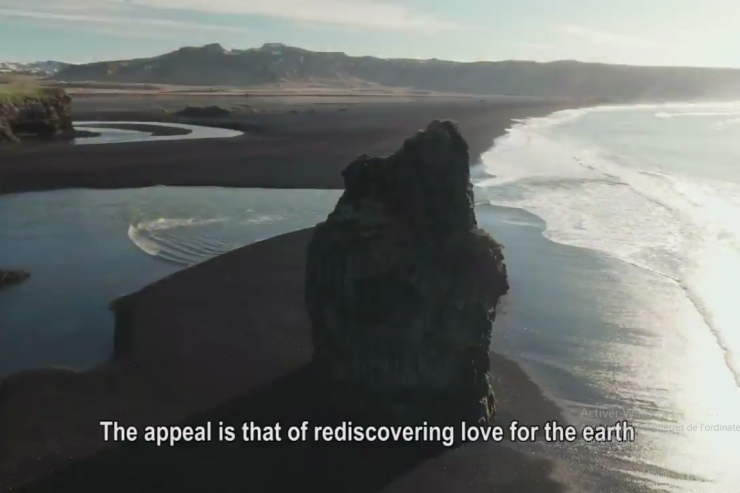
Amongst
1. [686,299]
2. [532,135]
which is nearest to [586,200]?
[686,299]

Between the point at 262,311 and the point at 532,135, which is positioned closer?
the point at 262,311

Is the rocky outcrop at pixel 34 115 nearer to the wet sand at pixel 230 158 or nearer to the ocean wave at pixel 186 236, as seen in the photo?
the wet sand at pixel 230 158

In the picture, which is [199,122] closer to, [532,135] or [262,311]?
[532,135]

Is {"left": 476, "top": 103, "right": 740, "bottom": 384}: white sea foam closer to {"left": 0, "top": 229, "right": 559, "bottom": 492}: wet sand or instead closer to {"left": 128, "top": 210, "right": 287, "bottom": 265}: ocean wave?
{"left": 0, "top": 229, "right": 559, "bottom": 492}: wet sand

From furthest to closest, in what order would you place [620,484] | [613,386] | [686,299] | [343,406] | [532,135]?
[532,135], [686,299], [613,386], [343,406], [620,484]

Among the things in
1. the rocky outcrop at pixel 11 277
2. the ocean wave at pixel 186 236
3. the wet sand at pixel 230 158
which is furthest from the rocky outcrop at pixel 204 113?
the rocky outcrop at pixel 11 277

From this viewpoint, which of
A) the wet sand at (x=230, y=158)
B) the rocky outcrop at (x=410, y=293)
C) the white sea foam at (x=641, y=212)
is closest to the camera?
the rocky outcrop at (x=410, y=293)
